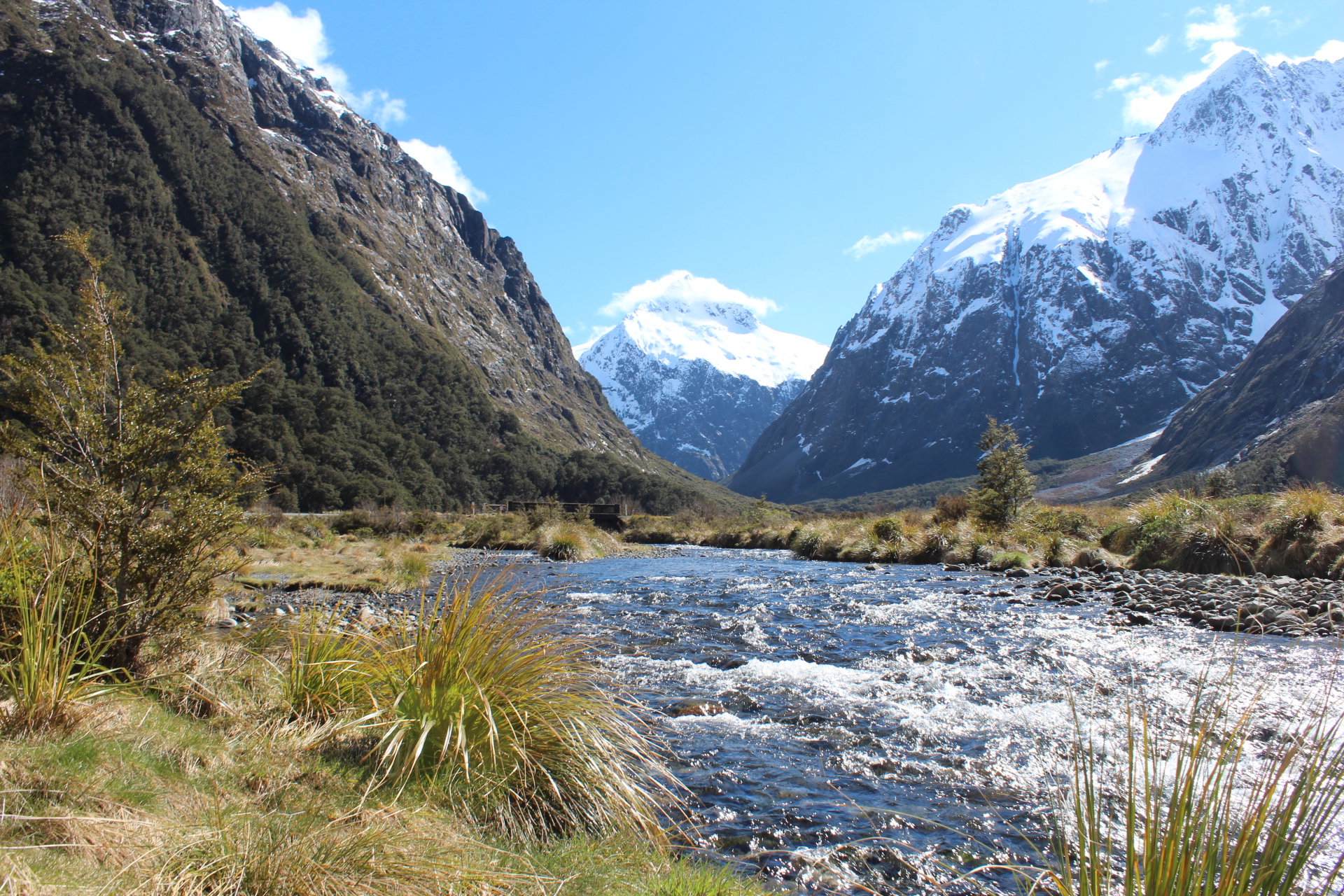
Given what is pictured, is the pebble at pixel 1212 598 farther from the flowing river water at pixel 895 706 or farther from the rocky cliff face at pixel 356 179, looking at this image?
the rocky cliff face at pixel 356 179

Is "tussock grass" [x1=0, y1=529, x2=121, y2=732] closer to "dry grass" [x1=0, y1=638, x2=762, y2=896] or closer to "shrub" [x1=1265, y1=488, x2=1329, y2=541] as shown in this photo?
"dry grass" [x1=0, y1=638, x2=762, y2=896]

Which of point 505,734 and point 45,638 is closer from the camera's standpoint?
point 45,638

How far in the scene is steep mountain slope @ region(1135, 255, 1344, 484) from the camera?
94.9m

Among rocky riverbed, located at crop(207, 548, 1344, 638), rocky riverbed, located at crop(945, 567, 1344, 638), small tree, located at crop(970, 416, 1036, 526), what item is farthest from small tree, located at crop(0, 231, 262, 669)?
small tree, located at crop(970, 416, 1036, 526)

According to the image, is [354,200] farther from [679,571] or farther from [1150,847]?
[1150,847]

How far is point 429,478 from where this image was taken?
100m

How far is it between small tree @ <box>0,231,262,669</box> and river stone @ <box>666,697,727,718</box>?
14.9 ft

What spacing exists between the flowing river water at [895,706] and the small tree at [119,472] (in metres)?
2.74

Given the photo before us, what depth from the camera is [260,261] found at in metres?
109

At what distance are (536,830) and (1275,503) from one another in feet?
68.0

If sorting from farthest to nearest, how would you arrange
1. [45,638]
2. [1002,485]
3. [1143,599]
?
[1002,485], [1143,599], [45,638]

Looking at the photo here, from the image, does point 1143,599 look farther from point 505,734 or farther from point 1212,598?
point 505,734

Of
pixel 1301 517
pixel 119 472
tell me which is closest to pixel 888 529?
pixel 1301 517

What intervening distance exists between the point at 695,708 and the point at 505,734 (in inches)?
146
